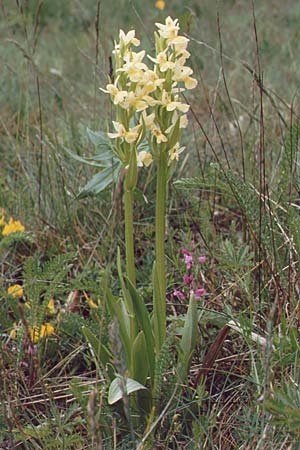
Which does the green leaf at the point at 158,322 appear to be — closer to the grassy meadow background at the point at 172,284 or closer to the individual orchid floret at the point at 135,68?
the grassy meadow background at the point at 172,284

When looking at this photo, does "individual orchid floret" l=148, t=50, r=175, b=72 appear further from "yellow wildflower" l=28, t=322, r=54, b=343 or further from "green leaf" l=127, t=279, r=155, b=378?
"yellow wildflower" l=28, t=322, r=54, b=343

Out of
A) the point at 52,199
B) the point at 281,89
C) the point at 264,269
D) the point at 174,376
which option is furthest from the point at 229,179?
the point at 281,89

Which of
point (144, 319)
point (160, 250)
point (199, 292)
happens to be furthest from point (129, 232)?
point (199, 292)

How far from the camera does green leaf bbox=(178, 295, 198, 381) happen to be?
137cm

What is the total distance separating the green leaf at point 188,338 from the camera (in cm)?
137

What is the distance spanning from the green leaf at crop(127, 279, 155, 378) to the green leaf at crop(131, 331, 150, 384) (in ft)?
0.04

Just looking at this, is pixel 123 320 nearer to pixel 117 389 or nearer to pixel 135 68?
pixel 117 389

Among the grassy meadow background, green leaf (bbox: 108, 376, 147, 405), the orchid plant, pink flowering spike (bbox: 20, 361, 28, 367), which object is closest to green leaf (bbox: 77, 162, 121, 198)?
the grassy meadow background

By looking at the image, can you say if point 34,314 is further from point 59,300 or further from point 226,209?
point 226,209

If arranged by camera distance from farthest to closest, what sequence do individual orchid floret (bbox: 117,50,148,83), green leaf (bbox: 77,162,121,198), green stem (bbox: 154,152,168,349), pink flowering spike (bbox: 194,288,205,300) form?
green leaf (bbox: 77,162,121,198) < pink flowering spike (bbox: 194,288,205,300) < green stem (bbox: 154,152,168,349) < individual orchid floret (bbox: 117,50,148,83)

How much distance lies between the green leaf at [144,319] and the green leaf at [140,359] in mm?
11

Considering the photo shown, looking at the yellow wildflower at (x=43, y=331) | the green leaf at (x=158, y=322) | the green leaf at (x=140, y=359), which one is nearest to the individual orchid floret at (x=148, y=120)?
the green leaf at (x=158, y=322)

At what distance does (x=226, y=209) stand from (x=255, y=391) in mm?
893

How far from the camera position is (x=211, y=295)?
5.86 ft
